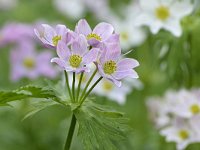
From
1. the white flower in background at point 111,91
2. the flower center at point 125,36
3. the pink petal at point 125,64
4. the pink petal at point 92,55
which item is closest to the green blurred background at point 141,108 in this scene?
the white flower in background at point 111,91

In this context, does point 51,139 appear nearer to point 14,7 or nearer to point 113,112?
point 113,112

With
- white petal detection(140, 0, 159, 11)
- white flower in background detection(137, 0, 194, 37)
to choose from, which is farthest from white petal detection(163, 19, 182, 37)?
white petal detection(140, 0, 159, 11)

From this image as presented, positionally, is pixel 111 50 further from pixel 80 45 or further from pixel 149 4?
pixel 149 4

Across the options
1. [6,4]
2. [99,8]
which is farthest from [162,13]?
[6,4]

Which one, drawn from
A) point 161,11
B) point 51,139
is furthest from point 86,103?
point 51,139

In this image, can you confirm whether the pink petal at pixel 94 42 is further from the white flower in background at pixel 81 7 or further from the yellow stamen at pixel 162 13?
the white flower in background at pixel 81 7

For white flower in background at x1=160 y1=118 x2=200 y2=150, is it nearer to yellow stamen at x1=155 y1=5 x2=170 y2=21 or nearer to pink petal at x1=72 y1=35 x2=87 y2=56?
yellow stamen at x1=155 y1=5 x2=170 y2=21

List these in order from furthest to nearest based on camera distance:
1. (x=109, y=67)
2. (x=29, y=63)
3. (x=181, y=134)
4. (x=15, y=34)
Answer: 1. (x=29, y=63)
2. (x=15, y=34)
3. (x=181, y=134)
4. (x=109, y=67)
